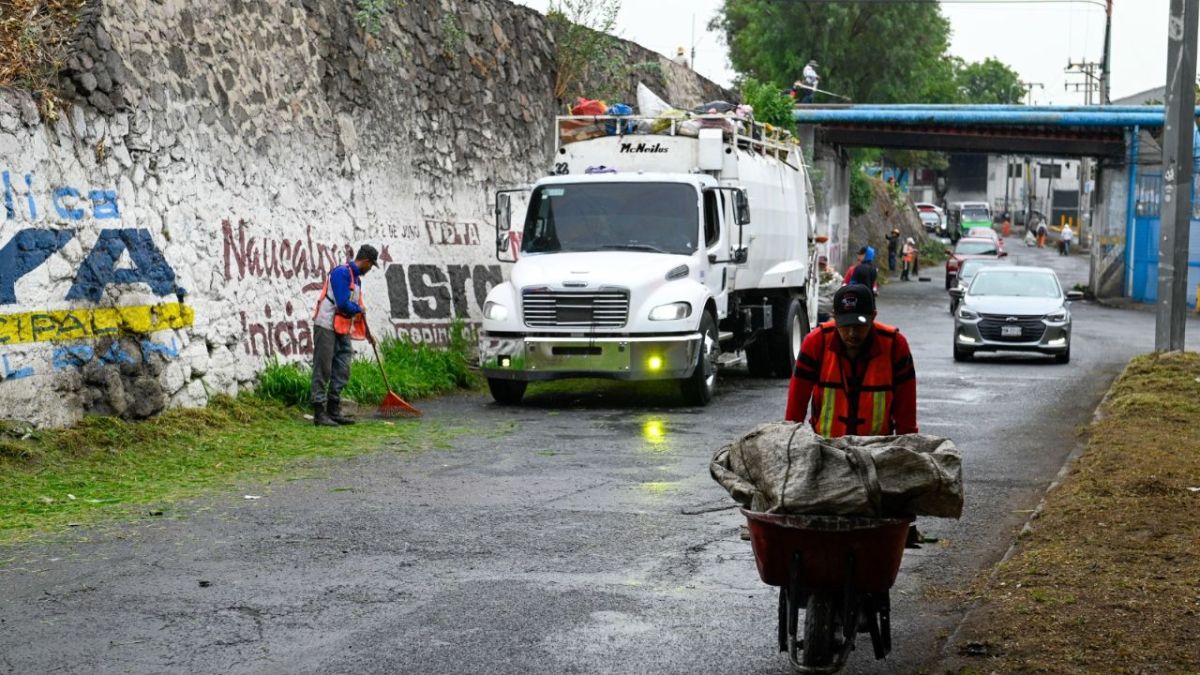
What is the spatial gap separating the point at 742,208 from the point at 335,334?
18.0 feet

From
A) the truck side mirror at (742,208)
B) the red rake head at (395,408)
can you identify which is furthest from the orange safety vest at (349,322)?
the truck side mirror at (742,208)

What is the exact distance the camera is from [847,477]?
600 cm

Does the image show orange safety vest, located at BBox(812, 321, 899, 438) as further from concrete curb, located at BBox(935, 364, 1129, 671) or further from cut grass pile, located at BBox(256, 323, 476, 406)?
cut grass pile, located at BBox(256, 323, 476, 406)

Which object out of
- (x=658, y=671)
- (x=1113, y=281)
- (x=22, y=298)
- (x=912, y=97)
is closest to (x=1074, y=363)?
(x=22, y=298)

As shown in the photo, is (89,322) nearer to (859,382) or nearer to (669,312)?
(669,312)

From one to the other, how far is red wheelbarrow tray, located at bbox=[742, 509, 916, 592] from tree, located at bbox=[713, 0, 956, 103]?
59.2m

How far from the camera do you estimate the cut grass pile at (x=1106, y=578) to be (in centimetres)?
645

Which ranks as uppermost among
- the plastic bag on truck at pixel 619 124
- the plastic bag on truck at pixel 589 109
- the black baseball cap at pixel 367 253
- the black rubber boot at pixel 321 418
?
the plastic bag on truck at pixel 589 109

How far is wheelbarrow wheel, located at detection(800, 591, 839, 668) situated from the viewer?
6164 millimetres

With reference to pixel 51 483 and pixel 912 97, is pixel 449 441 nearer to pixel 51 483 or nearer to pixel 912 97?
pixel 51 483

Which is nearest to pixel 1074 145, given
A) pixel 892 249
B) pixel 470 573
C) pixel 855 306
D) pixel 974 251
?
pixel 974 251

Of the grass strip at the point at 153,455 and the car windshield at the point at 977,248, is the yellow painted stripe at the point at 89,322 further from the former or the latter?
the car windshield at the point at 977,248

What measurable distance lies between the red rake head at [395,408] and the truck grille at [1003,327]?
37.1 feet

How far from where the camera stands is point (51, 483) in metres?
11.3
